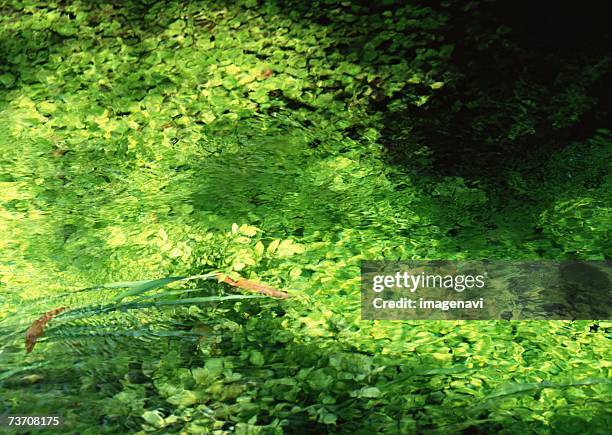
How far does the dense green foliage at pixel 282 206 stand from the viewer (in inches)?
113

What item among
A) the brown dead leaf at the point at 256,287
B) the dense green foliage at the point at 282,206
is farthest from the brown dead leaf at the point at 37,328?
the brown dead leaf at the point at 256,287

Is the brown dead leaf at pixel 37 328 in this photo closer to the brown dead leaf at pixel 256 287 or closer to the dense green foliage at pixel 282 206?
the dense green foliage at pixel 282 206

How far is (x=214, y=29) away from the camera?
4902 millimetres

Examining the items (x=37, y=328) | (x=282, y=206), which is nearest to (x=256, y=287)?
(x=282, y=206)

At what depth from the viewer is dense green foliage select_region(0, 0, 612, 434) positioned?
9.45ft

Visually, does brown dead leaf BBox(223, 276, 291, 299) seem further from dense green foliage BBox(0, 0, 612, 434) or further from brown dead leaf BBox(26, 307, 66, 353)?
brown dead leaf BBox(26, 307, 66, 353)

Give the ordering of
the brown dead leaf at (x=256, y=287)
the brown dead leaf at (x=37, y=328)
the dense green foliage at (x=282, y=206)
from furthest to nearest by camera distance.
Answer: the brown dead leaf at (x=256, y=287)
the brown dead leaf at (x=37, y=328)
the dense green foliage at (x=282, y=206)

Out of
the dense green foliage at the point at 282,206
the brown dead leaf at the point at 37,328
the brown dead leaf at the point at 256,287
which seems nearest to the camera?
the dense green foliage at the point at 282,206

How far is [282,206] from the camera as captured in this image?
12.4 feet

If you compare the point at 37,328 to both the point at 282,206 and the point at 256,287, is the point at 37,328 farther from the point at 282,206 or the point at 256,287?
the point at 282,206

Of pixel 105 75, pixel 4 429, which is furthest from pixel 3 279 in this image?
pixel 105 75

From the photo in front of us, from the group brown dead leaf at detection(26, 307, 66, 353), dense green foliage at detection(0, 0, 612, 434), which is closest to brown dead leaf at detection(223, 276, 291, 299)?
dense green foliage at detection(0, 0, 612, 434)

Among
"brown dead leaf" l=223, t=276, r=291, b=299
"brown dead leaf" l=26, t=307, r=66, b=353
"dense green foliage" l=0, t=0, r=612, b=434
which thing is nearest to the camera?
"dense green foliage" l=0, t=0, r=612, b=434

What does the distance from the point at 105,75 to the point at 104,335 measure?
1905 millimetres
